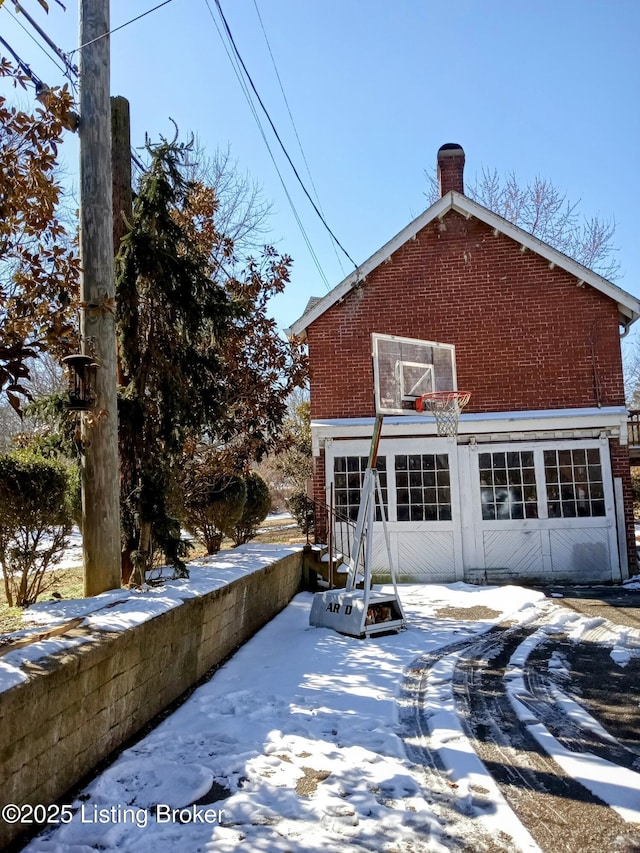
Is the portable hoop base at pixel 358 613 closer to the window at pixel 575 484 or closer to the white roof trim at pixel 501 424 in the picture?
the white roof trim at pixel 501 424

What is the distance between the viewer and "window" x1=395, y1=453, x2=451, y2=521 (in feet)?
39.4

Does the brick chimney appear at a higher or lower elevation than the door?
higher

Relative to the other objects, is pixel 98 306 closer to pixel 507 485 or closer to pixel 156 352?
pixel 156 352

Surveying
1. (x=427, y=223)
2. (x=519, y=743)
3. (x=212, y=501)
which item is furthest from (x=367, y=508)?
(x=427, y=223)

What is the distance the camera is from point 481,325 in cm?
1255

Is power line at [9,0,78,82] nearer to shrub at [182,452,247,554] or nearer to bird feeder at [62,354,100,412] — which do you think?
bird feeder at [62,354,100,412]

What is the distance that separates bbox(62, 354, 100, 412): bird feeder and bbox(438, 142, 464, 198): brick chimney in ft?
35.6

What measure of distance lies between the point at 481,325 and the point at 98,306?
8732mm

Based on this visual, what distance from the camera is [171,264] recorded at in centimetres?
748

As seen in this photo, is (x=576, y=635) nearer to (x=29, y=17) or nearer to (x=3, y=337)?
(x=3, y=337)

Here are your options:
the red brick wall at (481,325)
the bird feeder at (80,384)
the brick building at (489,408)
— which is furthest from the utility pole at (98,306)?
the red brick wall at (481,325)

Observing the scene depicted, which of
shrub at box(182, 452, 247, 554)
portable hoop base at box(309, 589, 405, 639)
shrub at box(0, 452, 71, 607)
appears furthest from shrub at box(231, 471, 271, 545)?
shrub at box(0, 452, 71, 607)

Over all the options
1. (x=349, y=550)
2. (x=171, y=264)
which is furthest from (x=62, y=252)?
(x=349, y=550)

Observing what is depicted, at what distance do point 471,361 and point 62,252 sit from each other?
8.73m
